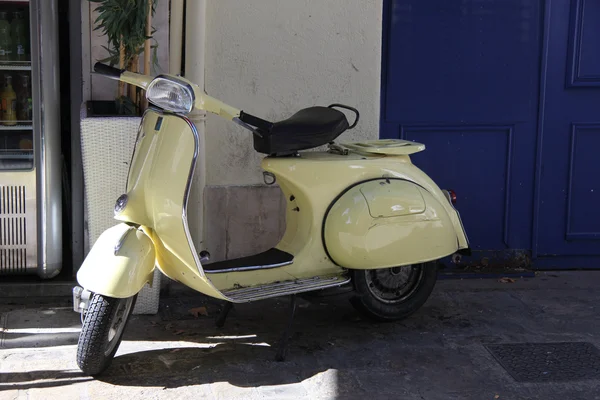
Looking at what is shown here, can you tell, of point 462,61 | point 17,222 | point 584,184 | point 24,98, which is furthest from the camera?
point 584,184

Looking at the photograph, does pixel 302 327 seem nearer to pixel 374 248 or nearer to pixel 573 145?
pixel 374 248

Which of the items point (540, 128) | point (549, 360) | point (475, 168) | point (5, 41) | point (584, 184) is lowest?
point (549, 360)

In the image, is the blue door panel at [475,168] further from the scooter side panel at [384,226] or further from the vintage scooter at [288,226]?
the scooter side panel at [384,226]

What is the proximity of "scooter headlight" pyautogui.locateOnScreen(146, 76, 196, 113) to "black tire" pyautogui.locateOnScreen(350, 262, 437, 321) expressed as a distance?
139 centimetres

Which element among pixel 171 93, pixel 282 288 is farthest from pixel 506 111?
pixel 171 93

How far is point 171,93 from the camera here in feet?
13.5

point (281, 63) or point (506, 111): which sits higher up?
point (281, 63)

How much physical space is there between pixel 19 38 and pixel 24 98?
38cm

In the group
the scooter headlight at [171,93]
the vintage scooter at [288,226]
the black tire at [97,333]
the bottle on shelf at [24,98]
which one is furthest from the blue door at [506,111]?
the black tire at [97,333]

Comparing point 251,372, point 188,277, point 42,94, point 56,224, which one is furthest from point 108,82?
A: point 251,372

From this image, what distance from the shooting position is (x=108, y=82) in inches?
216

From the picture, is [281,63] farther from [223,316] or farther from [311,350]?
[311,350]

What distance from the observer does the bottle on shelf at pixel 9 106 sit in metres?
5.52

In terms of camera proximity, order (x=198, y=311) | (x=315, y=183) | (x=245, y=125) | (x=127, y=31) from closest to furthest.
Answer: (x=245, y=125) < (x=315, y=183) < (x=127, y=31) < (x=198, y=311)
